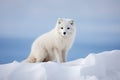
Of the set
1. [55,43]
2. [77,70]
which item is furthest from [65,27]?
[77,70]

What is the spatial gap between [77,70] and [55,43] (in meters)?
0.71

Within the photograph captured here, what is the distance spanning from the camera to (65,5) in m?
3.57

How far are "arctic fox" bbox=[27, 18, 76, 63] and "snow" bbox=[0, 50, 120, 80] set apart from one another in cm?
46

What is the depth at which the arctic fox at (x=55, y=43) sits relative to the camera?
3.21m

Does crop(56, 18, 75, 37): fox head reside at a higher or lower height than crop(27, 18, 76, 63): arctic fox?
higher

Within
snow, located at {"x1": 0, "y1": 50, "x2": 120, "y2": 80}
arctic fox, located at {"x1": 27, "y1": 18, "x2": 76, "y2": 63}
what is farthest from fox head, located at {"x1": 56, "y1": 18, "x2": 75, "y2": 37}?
snow, located at {"x1": 0, "y1": 50, "x2": 120, "y2": 80}

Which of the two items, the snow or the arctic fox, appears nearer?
the snow

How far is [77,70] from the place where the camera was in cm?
261

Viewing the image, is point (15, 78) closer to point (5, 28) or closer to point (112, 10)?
point (5, 28)

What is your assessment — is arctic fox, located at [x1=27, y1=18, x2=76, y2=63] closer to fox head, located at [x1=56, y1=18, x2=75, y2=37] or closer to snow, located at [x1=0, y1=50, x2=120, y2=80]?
fox head, located at [x1=56, y1=18, x2=75, y2=37]

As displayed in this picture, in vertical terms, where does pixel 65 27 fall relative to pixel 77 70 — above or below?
above

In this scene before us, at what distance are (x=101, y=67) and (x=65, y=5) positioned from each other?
120cm

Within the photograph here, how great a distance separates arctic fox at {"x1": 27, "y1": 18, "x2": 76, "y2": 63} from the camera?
3211 mm

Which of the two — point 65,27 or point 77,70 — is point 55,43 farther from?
point 77,70
